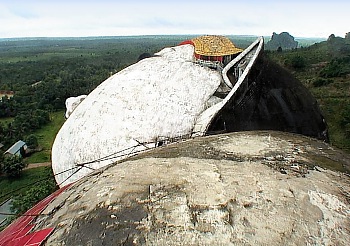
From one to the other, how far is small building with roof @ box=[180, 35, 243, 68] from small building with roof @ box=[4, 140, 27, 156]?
1157 inches

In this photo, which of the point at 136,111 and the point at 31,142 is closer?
the point at 136,111

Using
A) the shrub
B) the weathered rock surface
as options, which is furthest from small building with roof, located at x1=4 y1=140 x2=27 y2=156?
the weathered rock surface

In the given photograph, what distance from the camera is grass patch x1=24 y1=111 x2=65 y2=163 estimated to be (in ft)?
109

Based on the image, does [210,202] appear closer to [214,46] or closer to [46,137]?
[214,46]

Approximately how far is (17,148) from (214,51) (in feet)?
105

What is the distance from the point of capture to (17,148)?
33.0 metres

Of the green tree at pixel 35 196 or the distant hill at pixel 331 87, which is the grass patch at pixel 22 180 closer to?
the green tree at pixel 35 196

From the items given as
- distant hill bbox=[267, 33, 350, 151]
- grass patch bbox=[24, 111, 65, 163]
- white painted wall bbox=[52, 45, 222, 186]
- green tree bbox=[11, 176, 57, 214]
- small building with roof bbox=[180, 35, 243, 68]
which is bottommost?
grass patch bbox=[24, 111, 65, 163]

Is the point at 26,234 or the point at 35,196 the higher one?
the point at 26,234

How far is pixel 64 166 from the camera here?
5.00m

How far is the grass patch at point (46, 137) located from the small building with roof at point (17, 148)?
115 cm

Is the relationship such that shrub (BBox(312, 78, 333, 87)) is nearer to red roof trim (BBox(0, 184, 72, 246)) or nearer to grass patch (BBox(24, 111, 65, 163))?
grass patch (BBox(24, 111, 65, 163))

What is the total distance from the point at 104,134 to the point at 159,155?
1873 millimetres

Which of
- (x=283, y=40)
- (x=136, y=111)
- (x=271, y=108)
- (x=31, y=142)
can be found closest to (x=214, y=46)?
(x=271, y=108)
